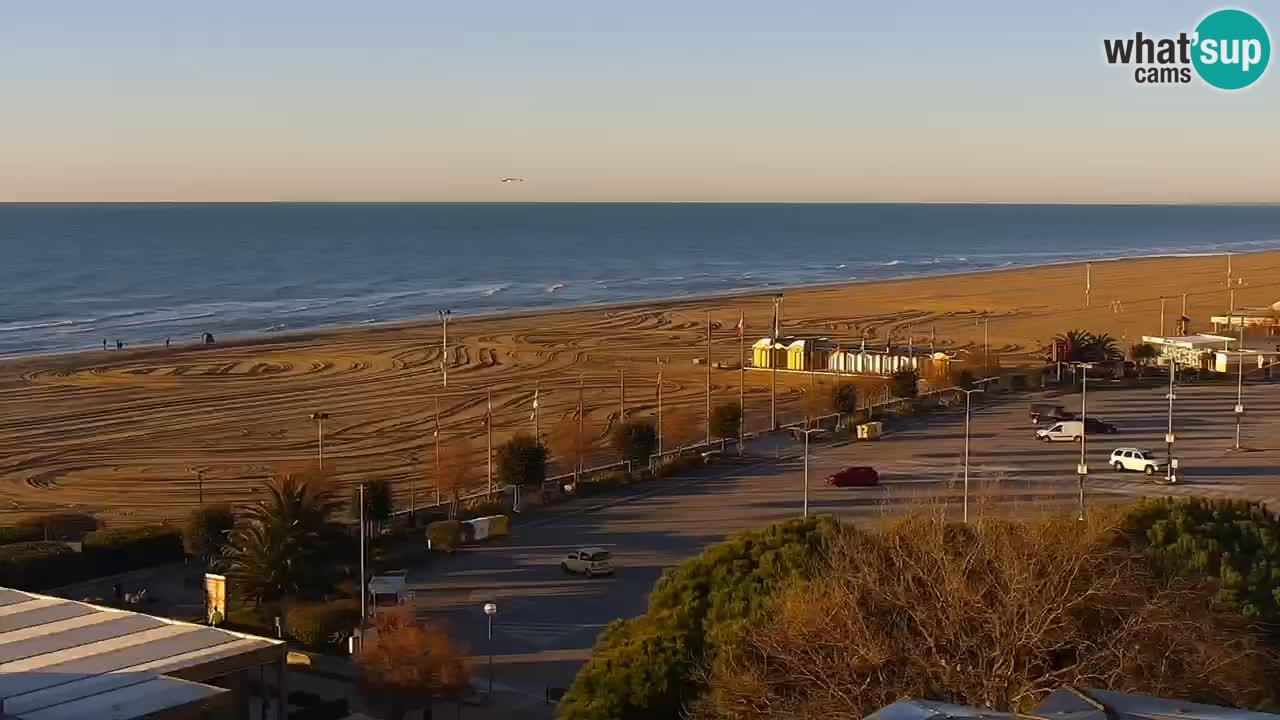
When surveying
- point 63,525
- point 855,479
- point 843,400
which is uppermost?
point 843,400

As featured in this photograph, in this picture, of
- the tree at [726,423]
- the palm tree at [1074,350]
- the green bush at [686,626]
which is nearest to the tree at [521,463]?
the tree at [726,423]

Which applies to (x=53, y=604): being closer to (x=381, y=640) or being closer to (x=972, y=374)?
(x=381, y=640)

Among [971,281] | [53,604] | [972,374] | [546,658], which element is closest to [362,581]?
[546,658]

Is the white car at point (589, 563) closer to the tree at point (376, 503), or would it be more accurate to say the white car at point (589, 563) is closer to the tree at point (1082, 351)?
the tree at point (376, 503)

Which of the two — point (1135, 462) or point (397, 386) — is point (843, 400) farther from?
point (397, 386)

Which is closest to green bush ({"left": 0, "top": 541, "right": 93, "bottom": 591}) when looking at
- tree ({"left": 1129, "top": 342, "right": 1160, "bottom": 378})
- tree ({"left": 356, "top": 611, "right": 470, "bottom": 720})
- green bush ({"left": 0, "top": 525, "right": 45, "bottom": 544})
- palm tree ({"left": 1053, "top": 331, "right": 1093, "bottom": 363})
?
green bush ({"left": 0, "top": 525, "right": 45, "bottom": 544})

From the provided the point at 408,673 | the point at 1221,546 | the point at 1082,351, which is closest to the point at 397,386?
the point at 1082,351

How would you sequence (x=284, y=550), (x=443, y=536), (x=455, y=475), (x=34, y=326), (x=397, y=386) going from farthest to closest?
(x=34, y=326), (x=397, y=386), (x=455, y=475), (x=443, y=536), (x=284, y=550)
